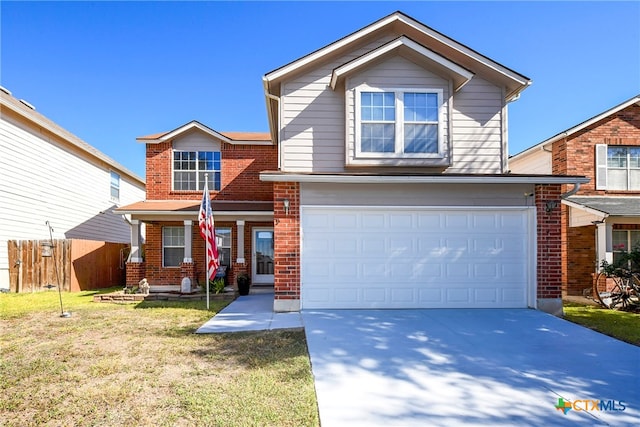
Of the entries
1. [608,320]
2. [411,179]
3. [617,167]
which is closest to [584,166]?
[617,167]

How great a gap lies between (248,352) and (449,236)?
5.35 metres

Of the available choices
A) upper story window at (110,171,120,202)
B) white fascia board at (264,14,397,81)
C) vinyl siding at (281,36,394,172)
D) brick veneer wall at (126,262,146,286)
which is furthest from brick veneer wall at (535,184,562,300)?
upper story window at (110,171,120,202)

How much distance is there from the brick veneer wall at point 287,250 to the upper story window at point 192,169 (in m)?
6.49

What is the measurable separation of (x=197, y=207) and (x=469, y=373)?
10.6m

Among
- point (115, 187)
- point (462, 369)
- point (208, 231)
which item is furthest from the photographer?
point (115, 187)

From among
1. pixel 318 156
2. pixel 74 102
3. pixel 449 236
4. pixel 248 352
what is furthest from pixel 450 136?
Answer: pixel 74 102

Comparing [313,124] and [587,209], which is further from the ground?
[313,124]

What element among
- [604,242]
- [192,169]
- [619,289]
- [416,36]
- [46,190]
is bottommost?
[619,289]

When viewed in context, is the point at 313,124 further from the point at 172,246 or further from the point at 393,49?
the point at 172,246

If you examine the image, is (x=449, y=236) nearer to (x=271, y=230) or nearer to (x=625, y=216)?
(x=625, y=216)

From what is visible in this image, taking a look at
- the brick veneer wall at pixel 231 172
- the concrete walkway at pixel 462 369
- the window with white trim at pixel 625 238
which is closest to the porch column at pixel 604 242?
the window with white trim at pixel 625 238

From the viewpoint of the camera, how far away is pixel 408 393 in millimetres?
4023

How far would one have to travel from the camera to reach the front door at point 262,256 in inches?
518

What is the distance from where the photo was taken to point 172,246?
13.2 meters
